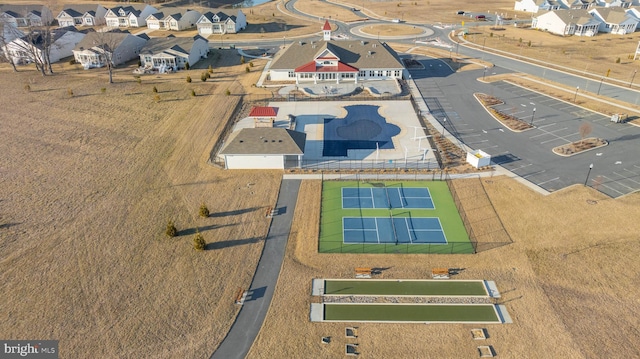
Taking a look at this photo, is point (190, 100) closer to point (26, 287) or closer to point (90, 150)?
point (90, 150)

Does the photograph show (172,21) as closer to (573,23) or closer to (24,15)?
(24,15)

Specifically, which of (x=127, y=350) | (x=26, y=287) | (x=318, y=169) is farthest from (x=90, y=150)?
(x=127, y=350)

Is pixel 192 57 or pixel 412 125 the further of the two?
pixel 192 57

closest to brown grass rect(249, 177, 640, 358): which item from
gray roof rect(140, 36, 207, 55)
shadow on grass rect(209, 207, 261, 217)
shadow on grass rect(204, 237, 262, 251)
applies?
shadow on grass rect(204, 237, 262, 251)

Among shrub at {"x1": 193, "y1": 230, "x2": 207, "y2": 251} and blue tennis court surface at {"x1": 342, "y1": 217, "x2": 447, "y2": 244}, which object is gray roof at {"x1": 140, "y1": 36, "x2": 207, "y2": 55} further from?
blue tennis court surface at {"x1": 342, "y1": 217, "x2": 447, "y2": 244}

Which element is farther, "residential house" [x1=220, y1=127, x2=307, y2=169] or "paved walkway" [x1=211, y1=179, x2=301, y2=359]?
"residential house" [x1=220, y1=127, x2=307, y2=169]
